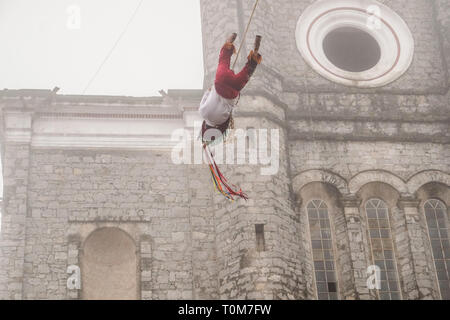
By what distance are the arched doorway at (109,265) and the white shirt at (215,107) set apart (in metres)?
4.54

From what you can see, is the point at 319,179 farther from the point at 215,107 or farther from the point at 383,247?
the point at 215,107

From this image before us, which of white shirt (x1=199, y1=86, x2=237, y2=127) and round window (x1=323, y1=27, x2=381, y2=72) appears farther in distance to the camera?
round window (x1=323, y1=27, x2=381, y2=72)

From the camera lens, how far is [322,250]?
19.3m

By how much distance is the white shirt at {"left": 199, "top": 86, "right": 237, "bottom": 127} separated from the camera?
1495 centimetres

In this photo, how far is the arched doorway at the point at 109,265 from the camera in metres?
18.6

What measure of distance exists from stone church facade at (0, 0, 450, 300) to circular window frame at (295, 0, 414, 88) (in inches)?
2.8

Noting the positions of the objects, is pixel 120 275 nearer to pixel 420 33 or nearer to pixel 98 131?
pixel 98 131

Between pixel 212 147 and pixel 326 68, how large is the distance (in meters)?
3.70

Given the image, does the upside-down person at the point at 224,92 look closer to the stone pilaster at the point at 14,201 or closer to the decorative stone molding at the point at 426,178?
the stone pilaster at the point at 14,201

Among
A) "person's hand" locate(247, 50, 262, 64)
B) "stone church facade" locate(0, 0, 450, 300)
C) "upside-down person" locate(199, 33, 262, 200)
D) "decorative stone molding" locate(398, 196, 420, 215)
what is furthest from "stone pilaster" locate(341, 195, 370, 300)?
"person's hand" locate(247, 50, 262, 64)

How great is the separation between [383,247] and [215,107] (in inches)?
239

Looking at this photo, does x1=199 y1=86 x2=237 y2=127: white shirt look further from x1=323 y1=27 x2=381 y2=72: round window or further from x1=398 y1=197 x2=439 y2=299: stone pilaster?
x1=323 y1=27 x2=381 y2=72: round window

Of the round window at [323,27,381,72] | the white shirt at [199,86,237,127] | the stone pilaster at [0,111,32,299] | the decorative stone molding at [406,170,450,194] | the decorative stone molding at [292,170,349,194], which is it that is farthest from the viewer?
the round window at [323,27,381,72]

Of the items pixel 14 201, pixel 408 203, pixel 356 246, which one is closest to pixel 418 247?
pixel 408 203
